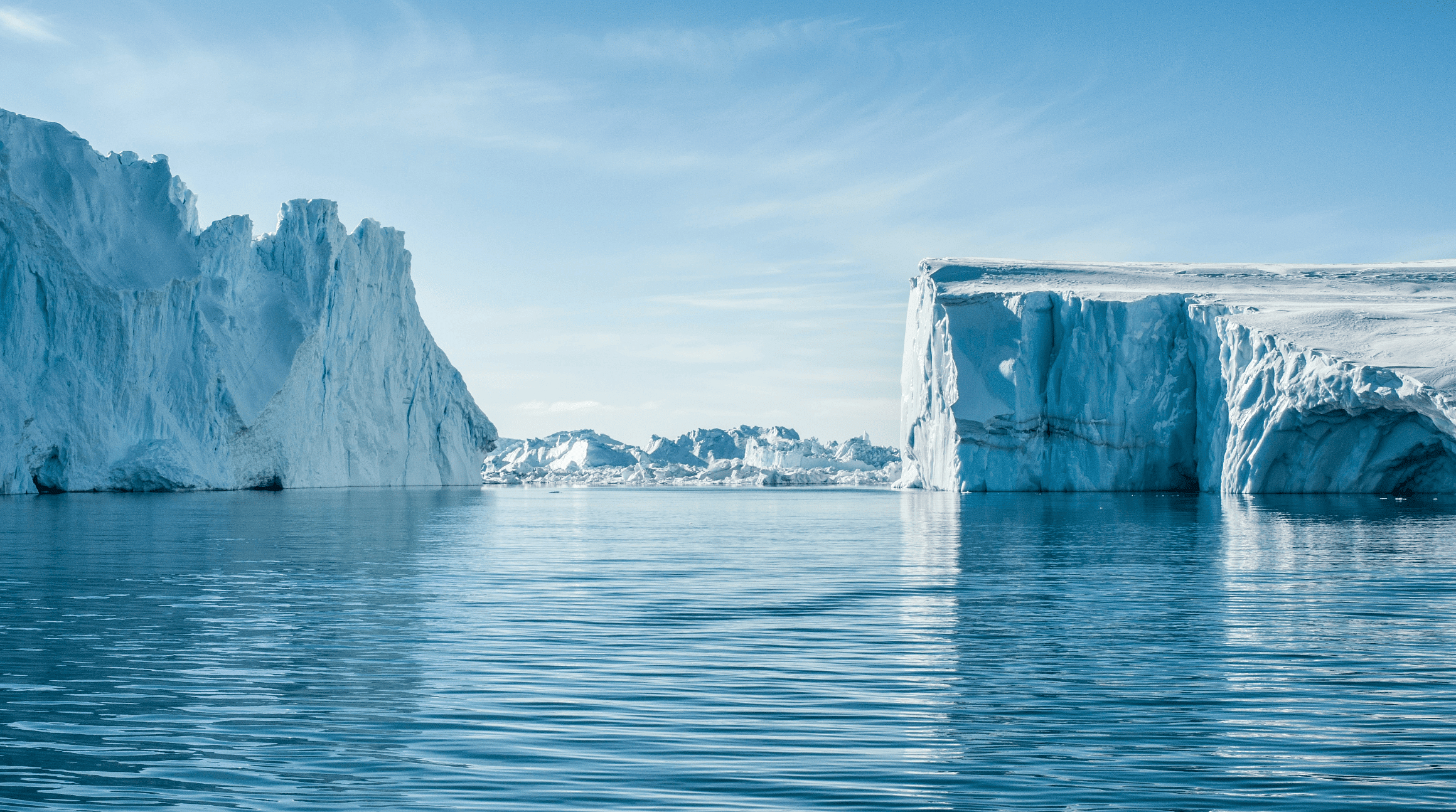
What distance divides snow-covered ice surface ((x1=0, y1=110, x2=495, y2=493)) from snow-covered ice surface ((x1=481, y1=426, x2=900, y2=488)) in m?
35.3

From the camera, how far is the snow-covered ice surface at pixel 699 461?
370ft

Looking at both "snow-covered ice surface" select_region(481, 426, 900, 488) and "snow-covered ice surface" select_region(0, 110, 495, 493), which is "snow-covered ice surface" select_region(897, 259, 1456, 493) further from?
"snow-covered ice surface" select_region(481, 426, 900, 488)

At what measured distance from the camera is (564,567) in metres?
16.3

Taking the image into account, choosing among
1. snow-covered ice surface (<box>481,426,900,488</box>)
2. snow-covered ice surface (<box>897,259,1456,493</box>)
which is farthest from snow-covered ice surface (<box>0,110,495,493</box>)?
snow-covered ice surface (<box>481,426,900,488</box>)

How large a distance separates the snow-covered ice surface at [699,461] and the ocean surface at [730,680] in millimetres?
81962

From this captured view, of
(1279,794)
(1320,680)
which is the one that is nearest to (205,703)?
(1279,794)

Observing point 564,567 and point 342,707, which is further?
point 564,567

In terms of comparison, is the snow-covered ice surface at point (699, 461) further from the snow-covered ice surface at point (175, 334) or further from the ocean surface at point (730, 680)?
the ocean surface at point (730, 680)

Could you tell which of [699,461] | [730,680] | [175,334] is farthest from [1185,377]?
[699,461]

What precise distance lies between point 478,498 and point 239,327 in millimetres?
13023

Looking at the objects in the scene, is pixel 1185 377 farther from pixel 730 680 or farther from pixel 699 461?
pixel 699 461

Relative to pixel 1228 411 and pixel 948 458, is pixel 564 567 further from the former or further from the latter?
pixel 948 458

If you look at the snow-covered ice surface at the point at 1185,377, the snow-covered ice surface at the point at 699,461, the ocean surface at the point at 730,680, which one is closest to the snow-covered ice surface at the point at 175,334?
the ocean surface at the point at 730,680

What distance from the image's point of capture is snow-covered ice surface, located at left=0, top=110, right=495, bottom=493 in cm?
3975
